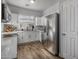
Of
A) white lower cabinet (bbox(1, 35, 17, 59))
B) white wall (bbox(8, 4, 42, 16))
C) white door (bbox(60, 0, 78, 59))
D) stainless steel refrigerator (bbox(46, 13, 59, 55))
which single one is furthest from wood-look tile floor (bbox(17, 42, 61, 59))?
white wall (bbox(8, 4, 42, 16))

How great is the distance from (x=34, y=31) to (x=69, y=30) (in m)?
3.76

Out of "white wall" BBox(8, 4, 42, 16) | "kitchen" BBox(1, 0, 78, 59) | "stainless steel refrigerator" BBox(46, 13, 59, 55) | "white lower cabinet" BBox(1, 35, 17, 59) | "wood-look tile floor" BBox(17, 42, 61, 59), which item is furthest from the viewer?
"white wall" BBox(8, 4, 42, 16)

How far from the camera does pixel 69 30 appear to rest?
2789mm

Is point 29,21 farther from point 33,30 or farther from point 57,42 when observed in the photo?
point 57,42

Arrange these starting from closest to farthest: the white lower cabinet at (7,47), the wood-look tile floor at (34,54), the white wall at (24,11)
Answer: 1. the white lower cabinet at (7,47)
2. the wood-look tile floor at (34,54)
3. the white wall at (24,11)

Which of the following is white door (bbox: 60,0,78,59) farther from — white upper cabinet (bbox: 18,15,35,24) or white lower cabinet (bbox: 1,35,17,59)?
white upper cabinet (bbox: 18,15,35,24)

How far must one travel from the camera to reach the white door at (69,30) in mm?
2527

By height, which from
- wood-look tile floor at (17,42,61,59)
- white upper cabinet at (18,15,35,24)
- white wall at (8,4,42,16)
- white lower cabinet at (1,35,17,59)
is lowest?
wood-look tile floor at (17,42,61,59)

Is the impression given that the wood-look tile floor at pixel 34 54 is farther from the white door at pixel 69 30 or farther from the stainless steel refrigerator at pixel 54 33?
the white door at pixel 69 30

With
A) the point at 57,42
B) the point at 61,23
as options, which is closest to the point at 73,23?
Result: the point at 61,23

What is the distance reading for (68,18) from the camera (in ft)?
9.35

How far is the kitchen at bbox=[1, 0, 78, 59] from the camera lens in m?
2.43

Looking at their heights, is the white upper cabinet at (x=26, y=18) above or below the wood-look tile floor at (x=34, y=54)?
above

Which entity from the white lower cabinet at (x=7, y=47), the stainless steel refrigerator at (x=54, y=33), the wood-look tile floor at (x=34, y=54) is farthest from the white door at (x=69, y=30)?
the white lower cabinet at (x=7, y=47)
